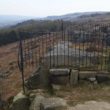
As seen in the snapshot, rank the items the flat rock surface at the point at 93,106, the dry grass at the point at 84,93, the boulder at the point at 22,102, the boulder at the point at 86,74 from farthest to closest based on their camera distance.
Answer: the boulder at the point at 86,74
the boulder at the point at 22,102
the dry grass at the point at 84,93
the flat rock surface at the point at 93,106

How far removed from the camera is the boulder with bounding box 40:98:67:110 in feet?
20.4

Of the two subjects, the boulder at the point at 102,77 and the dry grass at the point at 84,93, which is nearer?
the dry grass at the point at 84,93

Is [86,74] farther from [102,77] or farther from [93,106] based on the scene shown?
[93,106]

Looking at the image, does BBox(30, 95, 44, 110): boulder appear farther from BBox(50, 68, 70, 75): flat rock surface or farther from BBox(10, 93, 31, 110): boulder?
BBox(50, 68, 70, 75): flat rock surface

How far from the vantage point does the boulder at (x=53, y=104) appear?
20.4 ft

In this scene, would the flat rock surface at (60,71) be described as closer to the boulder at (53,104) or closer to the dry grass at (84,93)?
the dry grass at (84,93)

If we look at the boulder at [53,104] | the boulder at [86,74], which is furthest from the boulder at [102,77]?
the boulder at [53,104]

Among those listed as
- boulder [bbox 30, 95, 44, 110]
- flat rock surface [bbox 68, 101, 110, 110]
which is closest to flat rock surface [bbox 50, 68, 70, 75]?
boulder [bbox 30, 95, 44, 110]

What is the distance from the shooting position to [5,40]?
3684 centimetres

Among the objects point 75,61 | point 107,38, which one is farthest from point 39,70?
point 107,38

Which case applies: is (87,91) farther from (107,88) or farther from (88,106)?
(88,106)

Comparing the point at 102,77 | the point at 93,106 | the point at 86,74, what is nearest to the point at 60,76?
the point at 86,74

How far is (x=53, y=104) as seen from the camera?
6328mm

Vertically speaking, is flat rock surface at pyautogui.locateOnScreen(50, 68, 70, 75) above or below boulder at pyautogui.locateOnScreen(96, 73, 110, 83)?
above
